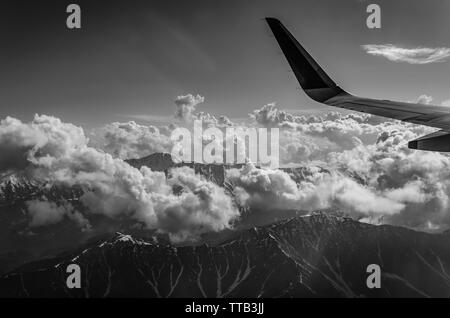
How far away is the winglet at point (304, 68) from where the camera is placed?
38.2 feet

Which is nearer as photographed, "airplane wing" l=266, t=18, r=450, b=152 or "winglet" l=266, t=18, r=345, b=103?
"airplane wing" l=266, t=18, r=450, b=152

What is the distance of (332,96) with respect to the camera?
47.3 feet

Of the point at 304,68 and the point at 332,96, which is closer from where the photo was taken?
the point at 304,68

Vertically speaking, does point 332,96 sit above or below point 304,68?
below

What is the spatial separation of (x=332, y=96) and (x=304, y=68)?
2215 millimetres

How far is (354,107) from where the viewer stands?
13336mm

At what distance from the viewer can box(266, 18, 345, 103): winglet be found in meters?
11.6

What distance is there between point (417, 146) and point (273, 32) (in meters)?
6.47

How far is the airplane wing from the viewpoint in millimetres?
10789

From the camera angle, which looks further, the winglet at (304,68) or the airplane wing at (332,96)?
the winglet at (304,68)

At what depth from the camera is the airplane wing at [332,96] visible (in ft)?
35.4
